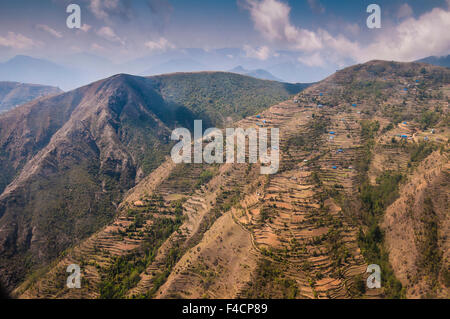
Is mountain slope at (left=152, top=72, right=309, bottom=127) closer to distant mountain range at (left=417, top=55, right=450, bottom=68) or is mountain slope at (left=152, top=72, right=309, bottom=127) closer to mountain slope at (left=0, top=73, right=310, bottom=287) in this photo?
mountain slope at (left=0, top=73, right=310, bottom=287)

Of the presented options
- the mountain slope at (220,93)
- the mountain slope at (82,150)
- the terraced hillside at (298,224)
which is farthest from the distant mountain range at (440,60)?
the terraced hillside at (298,224)

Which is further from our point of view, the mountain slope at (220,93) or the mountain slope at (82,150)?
the mountain slope at (220,93)

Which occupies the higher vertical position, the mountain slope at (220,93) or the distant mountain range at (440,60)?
the distant mountain range at (440,60)

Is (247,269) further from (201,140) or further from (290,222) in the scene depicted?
(201,140)

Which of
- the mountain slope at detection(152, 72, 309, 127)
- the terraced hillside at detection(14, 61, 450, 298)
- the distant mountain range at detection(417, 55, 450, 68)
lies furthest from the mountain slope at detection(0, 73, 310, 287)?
the distant mountain range at detection(417, 55, 450, 68)

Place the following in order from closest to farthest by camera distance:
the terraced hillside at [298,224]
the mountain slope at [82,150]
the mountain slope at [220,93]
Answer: the terraced hillside at [298,224] → the mountain slope at [82,150] → the mountain slope at [220,93]

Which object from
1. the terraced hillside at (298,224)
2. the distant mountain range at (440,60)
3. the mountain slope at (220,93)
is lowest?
the terraced hillside at (298,224)

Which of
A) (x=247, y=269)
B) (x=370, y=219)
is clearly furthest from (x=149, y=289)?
(x=370, y=219)

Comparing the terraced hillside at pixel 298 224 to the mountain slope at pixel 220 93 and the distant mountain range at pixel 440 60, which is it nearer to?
the mountain slope at pixel 220 93

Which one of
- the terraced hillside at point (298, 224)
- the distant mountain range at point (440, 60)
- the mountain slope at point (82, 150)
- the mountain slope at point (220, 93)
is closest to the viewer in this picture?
the terraced hillside at point (298, 224)
